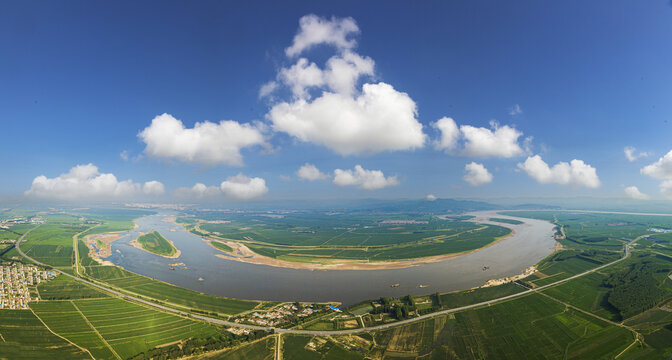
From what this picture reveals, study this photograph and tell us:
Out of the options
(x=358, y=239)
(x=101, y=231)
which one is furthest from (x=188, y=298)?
(x=101, y=231)

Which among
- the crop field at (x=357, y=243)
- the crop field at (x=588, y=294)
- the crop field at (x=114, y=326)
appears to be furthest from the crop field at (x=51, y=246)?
the crop field at (x=588, y=294)

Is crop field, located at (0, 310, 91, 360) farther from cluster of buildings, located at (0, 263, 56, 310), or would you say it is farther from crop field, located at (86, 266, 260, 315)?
crop field, located at (86, 266, 260, 315)

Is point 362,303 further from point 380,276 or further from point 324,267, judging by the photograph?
point 324,267

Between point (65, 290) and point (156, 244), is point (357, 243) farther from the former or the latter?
point (65, 290)

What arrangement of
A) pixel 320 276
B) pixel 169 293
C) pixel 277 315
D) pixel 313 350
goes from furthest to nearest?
pixel 320 276 < pixel 169 293 < pixel 277 315 < pixel 313 350

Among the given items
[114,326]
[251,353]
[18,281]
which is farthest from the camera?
[18,281]

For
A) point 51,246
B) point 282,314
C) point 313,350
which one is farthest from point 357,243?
point 51,246

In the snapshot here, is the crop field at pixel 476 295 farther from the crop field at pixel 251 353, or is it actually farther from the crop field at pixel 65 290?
the crop field at pixel 65 290

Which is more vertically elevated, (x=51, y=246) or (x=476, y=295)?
(x=51, y=246)
